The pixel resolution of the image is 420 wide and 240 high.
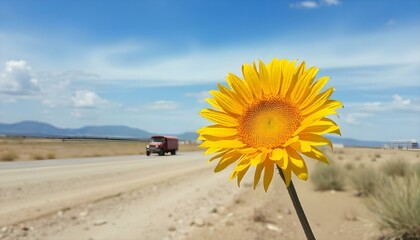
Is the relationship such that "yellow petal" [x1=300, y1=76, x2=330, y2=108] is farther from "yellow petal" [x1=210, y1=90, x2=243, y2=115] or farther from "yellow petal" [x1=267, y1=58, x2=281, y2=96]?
"yellow petal" [x1=210, y1=90, x2=243, y2=115]

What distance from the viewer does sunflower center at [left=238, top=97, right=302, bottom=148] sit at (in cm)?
138

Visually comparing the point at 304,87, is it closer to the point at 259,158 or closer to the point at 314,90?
the point at 314,90

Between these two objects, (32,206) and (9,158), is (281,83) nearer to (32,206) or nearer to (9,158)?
(32,206)

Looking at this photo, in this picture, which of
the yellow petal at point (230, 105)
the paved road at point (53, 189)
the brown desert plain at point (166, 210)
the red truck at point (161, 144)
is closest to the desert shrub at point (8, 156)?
Answer: the red truck at point (161, 144)

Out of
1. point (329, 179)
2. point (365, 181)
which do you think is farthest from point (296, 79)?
point (329, 179)

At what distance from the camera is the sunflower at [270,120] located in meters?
1.33

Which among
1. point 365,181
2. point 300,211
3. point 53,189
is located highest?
point 300,211

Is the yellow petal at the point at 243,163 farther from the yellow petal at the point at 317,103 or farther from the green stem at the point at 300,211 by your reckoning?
the yellow petal at the point at 317,103

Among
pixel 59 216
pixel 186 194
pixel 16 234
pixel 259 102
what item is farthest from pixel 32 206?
pixel 259 102

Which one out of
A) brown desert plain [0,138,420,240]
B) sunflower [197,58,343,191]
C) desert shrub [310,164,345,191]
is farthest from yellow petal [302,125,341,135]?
desert shrub [310,164,345,191]

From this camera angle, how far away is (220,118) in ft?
5.25

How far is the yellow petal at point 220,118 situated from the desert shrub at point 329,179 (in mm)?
21796

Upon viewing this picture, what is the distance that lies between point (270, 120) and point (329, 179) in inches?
868

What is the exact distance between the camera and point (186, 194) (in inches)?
797
